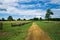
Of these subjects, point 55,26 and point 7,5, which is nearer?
point 7,5

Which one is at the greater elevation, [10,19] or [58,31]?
[10,19]

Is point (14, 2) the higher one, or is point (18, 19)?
point (14, 2)

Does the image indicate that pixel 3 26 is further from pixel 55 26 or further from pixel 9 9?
pixel 55 26

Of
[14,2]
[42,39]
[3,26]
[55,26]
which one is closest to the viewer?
[42,39]

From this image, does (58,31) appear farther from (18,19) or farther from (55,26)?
(18,19)

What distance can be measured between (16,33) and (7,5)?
2359 millimetres

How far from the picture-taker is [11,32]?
1611cm

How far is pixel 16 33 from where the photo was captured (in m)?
15.9

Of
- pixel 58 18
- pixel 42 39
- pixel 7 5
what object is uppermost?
pixel 7 5

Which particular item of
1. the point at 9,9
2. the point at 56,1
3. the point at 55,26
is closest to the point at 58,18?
the point at 56,1

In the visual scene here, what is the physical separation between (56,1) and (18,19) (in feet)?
10.8

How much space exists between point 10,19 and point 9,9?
2.59 ft

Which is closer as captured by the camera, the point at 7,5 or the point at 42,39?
the point at 42,39

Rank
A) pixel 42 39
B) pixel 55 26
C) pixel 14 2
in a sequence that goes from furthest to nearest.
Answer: pixel 55 26
pixel 14 2
pixel 42 39
